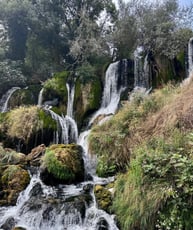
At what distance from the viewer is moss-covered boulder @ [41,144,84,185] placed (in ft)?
21.5

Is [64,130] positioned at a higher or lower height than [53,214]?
higher

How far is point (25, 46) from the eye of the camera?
16.5 m

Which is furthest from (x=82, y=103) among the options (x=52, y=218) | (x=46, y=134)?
(x=52, y=218)

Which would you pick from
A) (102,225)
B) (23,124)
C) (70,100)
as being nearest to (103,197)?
(102,225)

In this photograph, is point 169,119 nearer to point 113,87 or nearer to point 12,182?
point 12,182

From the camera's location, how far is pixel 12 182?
6.36 metres

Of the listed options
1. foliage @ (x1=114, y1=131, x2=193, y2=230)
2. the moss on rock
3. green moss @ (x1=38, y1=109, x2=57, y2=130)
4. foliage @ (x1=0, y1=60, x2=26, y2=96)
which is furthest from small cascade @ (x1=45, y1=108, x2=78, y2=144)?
foliage @ (x1=114, y1=131, x2=193, y2=230)

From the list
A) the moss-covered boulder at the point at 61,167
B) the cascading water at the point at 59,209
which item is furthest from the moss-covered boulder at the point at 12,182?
the moss-covered boulder at the point at 61,167

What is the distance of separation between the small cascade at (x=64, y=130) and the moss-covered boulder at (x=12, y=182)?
2.71 metres

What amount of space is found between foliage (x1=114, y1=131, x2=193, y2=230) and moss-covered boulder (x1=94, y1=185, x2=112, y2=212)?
1.10ft

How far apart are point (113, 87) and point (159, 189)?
26.4ft

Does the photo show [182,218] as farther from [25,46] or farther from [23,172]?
[25,46]

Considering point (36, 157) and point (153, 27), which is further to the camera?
point (153, 27)

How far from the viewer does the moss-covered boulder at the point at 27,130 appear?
9109mm
